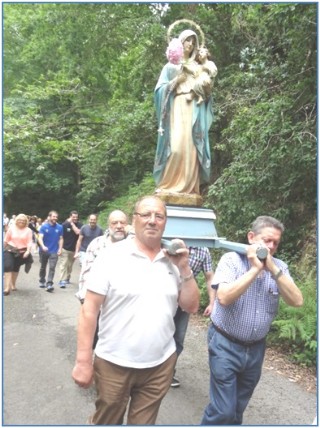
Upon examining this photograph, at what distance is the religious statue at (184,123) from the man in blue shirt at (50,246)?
5.46m

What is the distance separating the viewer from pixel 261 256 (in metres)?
2.36

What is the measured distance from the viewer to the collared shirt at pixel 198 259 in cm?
398

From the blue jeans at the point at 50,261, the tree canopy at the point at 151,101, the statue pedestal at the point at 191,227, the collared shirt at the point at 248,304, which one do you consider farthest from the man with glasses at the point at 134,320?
the blue jeans at the point at 50,261

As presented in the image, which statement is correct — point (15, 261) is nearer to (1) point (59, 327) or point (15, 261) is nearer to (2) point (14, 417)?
(1) point (59, 327)

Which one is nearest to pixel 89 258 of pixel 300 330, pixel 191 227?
pixel 191 227

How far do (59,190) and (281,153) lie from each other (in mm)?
18312

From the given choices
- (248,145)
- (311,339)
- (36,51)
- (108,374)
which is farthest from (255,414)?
(36,51)

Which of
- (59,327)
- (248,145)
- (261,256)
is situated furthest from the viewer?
(248,145)

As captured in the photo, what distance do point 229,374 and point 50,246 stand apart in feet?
23.3

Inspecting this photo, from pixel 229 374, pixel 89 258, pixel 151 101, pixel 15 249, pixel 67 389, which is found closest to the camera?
pixel 229 374

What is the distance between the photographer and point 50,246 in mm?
9117

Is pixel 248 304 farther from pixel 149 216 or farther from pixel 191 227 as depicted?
pixel 191 227

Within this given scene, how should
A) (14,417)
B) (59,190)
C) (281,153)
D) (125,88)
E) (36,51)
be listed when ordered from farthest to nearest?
(59,190) < (36,51) < (125,88) < (281,153) < (14,417)

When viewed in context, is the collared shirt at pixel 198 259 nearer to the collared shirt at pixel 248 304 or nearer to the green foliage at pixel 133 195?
the collared shirt at pixel 248 304
